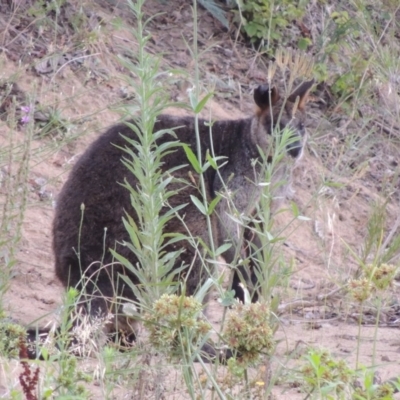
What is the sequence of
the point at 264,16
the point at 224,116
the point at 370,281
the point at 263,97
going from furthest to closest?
1. the point at 264,16
2. the point at 224,116
3. the point at 263,97
4. the point at 370,281

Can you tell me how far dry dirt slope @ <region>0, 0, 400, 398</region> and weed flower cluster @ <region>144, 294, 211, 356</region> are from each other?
189 cm

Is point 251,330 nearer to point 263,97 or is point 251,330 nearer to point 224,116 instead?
point 263,97

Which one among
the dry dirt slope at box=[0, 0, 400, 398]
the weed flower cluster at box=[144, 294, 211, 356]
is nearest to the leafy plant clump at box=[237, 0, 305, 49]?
the dry dirt slope at box=[0, 0, 400, 398]

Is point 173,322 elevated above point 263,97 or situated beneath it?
elevated above

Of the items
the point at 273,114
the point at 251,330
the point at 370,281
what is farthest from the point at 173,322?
the point at 273,114

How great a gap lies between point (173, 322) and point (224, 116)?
21.5 ft

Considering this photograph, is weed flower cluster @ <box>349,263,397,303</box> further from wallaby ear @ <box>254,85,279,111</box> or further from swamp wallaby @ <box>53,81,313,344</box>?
wallaby ear @ <box>254,85,279,111</box>

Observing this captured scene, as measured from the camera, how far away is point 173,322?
103 inches

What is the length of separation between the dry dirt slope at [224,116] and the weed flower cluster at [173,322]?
189cm

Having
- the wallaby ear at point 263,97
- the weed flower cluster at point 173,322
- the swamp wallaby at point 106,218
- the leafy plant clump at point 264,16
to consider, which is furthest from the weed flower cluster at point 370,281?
the leafy plant clump at point 264,16

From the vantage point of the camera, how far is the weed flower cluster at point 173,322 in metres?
2.60

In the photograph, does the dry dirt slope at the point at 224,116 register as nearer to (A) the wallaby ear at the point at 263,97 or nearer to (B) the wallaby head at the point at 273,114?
(B) the wallaby head at the point at 273,114

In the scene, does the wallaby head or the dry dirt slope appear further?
the wallaby head

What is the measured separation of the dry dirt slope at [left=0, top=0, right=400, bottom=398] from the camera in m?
5.59
